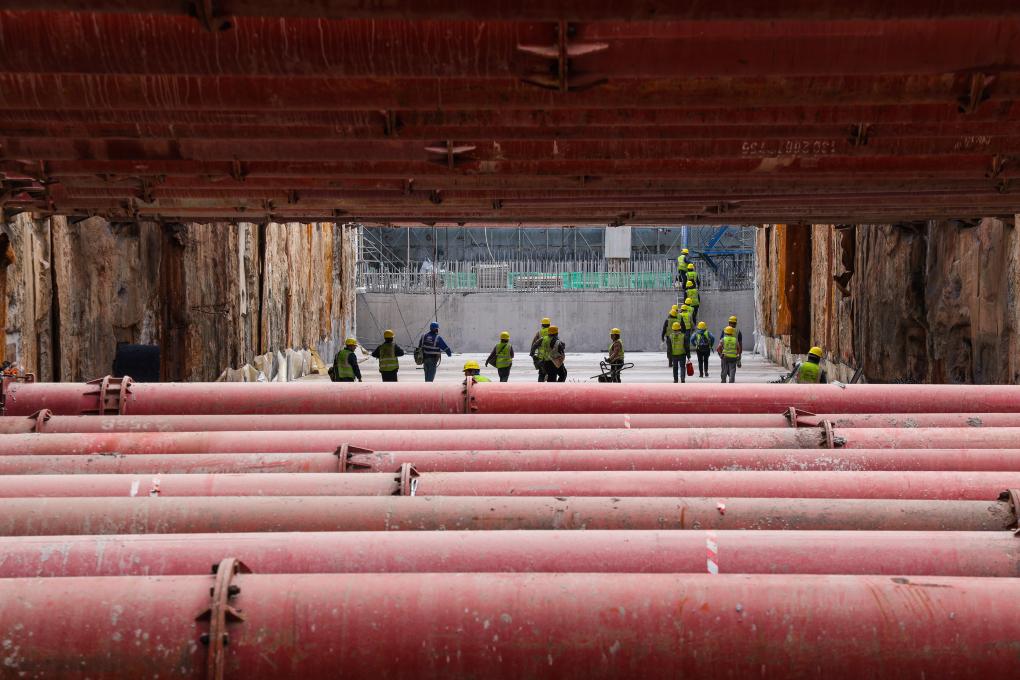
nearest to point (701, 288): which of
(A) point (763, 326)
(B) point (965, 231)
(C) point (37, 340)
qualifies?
(A) point (763, 326)

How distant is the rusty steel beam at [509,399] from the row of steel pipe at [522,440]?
1202mm

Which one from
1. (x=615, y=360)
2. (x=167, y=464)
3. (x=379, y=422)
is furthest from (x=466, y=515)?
(x=615, y=360)

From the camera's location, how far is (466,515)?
14.2 feet

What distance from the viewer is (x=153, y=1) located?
147 inches

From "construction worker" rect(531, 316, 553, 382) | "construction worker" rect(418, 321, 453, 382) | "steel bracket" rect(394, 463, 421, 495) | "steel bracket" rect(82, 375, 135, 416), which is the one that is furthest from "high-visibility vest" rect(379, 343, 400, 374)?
"steel bracket" rect(394, 463, 421, 495)

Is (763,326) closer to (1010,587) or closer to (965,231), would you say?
(965,231)

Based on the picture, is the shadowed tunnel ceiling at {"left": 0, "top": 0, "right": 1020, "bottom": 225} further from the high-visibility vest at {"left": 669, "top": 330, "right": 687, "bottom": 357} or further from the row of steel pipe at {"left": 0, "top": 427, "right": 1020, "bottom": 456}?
the high-visibility vest at {"left": 669, "top": 330, "right": 687, "bottom": 357}

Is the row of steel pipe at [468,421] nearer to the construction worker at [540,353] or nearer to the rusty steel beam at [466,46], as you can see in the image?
the rusty steel beam at [466,46]

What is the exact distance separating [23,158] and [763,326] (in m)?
24.9

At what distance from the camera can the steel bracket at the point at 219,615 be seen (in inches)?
124

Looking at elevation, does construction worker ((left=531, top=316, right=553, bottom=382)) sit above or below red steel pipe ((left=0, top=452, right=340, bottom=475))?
above

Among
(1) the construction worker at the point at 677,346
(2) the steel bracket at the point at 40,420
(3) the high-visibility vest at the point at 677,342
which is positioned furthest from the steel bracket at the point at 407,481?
(3) the high-visibility vest at the point at 677,342

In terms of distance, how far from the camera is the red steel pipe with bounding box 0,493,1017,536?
4301mm

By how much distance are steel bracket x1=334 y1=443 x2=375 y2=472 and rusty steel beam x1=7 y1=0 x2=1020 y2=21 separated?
2.56 m
